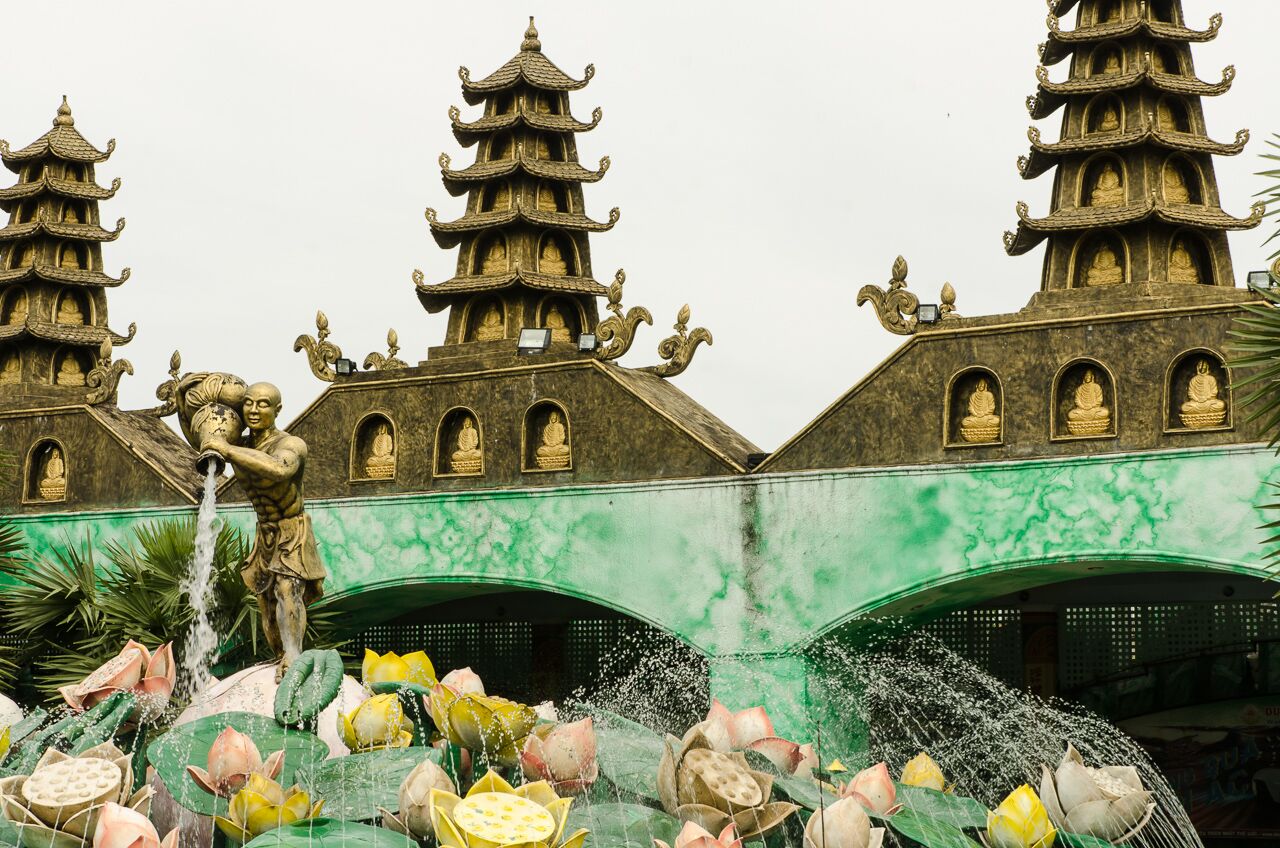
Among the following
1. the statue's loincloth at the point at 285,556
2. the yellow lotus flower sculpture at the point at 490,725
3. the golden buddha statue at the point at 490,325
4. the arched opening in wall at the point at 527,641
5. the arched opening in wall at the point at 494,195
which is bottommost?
the arched opening in wall at the point at 527,641

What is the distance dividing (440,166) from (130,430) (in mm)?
5559

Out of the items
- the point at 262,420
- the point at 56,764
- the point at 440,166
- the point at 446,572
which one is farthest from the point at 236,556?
the point at 56,764

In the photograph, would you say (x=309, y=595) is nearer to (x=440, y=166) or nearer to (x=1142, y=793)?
(x=1142, y=793)

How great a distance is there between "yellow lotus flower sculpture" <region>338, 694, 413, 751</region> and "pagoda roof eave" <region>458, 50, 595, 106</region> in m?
19.4

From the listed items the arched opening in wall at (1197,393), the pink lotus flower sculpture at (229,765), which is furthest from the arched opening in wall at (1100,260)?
the pink lotus flower sculpture at (229,765)

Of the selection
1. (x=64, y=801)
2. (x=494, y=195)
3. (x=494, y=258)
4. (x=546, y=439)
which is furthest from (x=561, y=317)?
(x=64, y=801)

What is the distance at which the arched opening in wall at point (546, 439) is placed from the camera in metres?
18.3

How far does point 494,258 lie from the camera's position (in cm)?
2283

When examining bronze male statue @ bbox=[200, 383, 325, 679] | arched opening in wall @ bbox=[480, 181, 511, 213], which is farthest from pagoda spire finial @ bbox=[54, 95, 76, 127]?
bronze male statue @ bbox=[200, 383, 325, 679]

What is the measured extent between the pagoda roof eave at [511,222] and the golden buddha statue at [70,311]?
6.17 m

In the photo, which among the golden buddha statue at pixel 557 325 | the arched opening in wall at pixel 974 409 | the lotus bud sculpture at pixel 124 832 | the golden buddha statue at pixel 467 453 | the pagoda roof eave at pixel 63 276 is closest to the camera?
the lotus bud sculpture at pixel 124 832

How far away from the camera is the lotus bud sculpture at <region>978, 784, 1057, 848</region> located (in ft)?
13.6

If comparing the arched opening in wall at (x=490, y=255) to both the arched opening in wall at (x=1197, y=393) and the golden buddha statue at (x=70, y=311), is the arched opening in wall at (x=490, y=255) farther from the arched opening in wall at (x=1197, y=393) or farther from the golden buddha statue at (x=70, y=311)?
the arched opening in wall at (x=1197, y=393)

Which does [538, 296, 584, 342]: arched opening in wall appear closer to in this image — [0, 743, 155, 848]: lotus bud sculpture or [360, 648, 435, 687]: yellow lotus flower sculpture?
[360, 648, 435, 687]: yellow lotus flower sculpture
